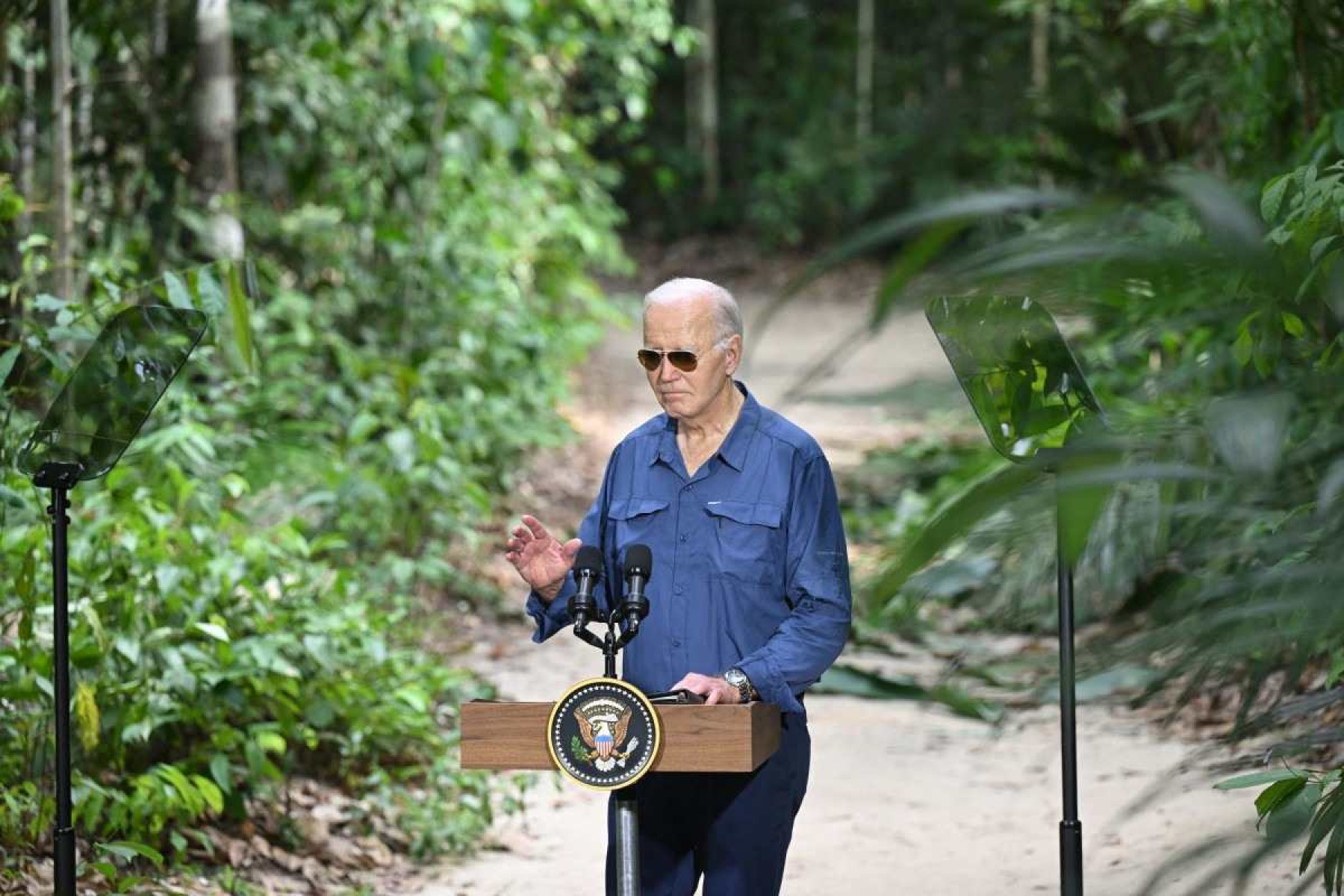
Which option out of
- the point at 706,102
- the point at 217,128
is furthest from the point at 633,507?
the point at 706,102

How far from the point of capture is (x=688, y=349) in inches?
114

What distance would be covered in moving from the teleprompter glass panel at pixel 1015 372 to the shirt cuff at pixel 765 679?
511 mm

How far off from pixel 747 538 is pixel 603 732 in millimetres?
550

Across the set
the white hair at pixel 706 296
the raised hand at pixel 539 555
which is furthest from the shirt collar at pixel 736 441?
the raised hand at pixel 539 555

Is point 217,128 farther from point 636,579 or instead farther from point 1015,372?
point 1015,372

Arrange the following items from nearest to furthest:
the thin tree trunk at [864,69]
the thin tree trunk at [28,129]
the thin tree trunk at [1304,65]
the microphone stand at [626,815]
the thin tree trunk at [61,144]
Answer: the microphone stand at [626,815] < the thin tree trunk at [1304,65] < the thin tree trunk at [61,144] < the thin tree trunk at [28,129] < the thin tree trunk at [864,69]

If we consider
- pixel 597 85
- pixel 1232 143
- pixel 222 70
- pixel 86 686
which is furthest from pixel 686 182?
pixel 86 686

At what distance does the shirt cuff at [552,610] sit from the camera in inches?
119

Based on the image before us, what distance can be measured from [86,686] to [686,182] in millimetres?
22265

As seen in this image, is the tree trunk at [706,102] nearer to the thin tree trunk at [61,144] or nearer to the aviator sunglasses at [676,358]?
the thin tree trunk at [61,144]

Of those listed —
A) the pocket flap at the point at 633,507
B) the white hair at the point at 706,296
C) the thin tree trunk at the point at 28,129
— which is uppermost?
the thin tree trunk at the point at 28,129

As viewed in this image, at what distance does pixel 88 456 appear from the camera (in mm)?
3438

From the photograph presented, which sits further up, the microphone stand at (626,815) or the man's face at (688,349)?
the man's face at (688,349)

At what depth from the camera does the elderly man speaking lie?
2.92 meters
